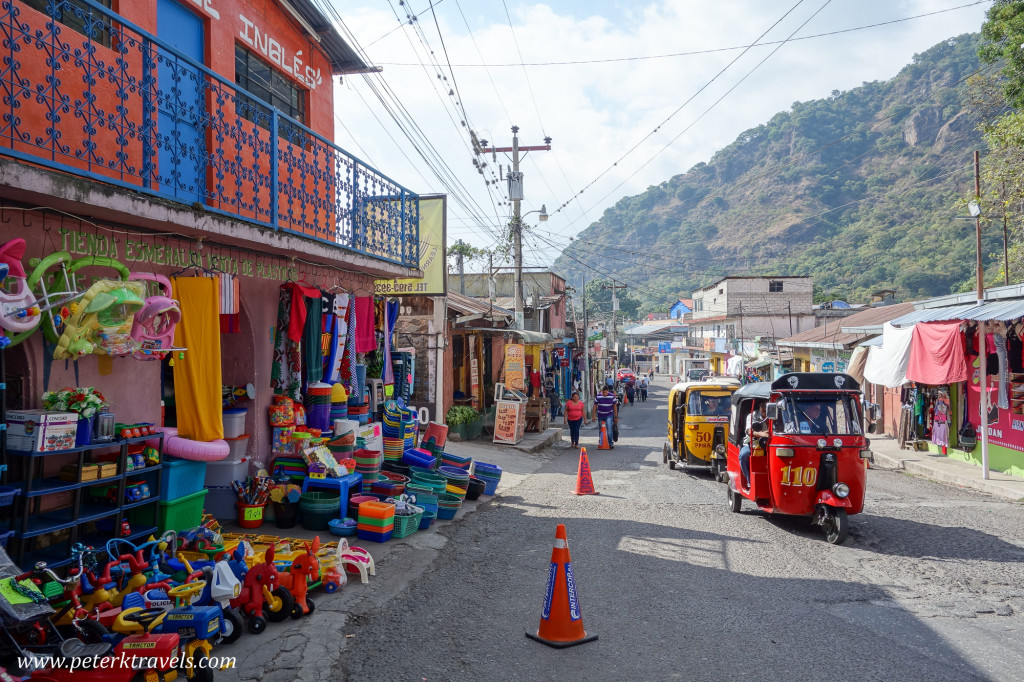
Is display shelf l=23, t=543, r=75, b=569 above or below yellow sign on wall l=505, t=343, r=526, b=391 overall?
below

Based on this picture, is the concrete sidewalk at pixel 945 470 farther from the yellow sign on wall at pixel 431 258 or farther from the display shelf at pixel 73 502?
the display shelf at pixel 73 502

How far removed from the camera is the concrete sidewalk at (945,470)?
12.7 metres

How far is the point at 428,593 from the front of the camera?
6.90 metres

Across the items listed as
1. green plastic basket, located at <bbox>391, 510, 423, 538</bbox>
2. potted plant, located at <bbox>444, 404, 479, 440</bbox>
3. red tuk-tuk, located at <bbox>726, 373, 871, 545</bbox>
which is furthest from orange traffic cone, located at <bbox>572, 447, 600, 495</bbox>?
potted plant, located at <bbox>444, 404, 479, 440</bbox>

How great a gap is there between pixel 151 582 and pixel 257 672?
132 centimetres

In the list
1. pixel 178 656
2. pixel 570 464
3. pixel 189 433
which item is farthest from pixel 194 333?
pixel 570 464

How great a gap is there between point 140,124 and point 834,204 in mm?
111252

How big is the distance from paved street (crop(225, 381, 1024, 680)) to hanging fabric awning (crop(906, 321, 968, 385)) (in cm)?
376

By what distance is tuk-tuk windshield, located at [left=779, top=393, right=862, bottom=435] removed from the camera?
9320mm

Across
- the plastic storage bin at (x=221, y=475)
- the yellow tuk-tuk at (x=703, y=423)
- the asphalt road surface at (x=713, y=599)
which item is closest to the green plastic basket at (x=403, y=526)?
the asphalt road surface at (x=713, y=599)

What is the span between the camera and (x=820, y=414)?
9.46m

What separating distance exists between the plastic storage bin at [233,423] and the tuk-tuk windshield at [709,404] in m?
10.3

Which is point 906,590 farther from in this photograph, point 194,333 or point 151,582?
point 194,333

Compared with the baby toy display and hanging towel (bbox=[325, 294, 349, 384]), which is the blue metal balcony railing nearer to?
hanging towel (bbox=[325, 294, 349, 384])
